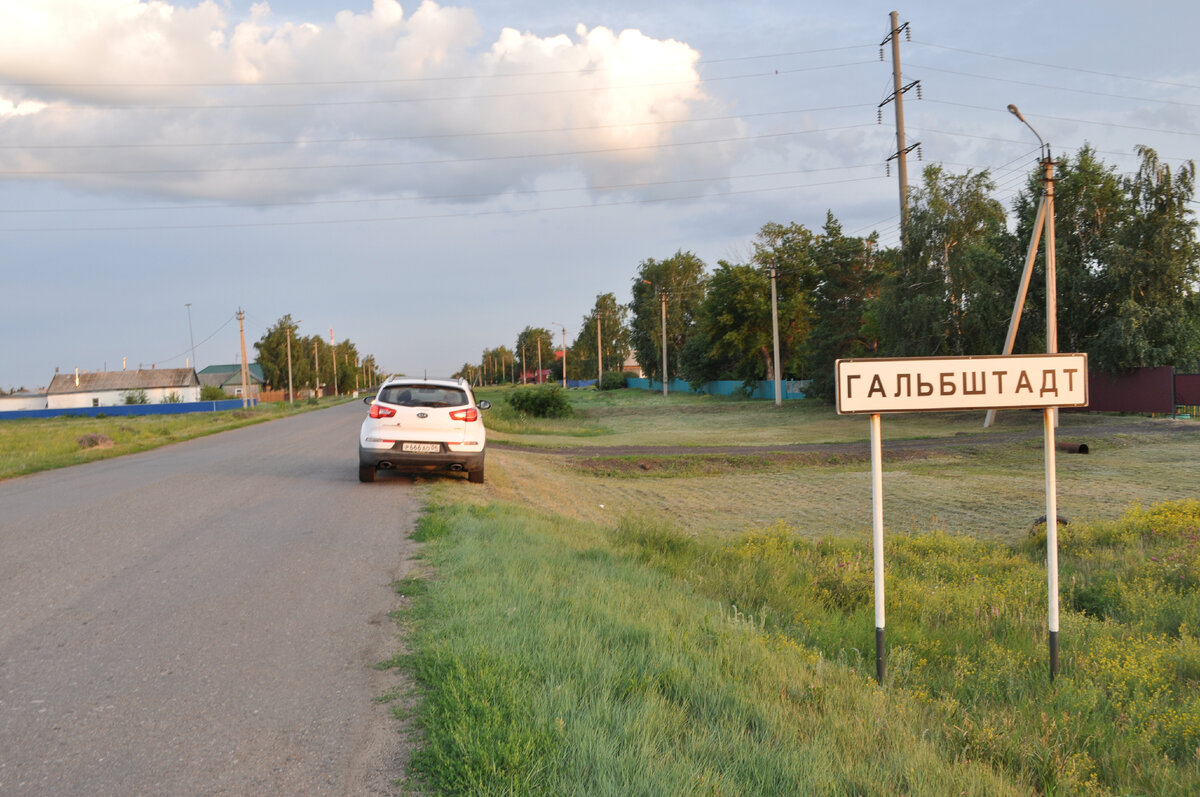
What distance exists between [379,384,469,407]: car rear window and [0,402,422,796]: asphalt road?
7.60 feet

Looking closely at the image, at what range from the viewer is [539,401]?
159 feet

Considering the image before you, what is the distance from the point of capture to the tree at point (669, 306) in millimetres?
102375

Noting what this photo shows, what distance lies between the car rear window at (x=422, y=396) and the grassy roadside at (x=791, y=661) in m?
2.55

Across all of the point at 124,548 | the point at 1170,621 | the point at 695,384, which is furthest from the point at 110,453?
the point at 695,384

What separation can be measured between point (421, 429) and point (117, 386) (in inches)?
4791

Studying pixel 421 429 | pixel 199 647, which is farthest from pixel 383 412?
pixel 199 647

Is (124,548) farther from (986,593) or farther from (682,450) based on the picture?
(682,450)

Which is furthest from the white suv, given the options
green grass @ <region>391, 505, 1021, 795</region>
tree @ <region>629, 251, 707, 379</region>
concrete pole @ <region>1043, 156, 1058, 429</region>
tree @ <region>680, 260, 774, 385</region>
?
tree @ <region>629, 251, 707, 379</region>

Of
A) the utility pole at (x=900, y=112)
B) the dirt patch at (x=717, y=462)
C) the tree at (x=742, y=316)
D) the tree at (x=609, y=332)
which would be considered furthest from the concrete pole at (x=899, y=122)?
the tree at (x=609, y=332)

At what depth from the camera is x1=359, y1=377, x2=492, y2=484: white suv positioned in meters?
13.3

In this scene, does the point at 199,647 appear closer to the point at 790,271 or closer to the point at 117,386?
the point at 790,271

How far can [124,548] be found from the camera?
859 centimetres

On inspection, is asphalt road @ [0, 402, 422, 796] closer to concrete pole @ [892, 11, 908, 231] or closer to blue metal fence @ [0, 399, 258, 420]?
concrete pole @ [892, 11, 908, 231]

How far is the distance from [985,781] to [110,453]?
24213mm
